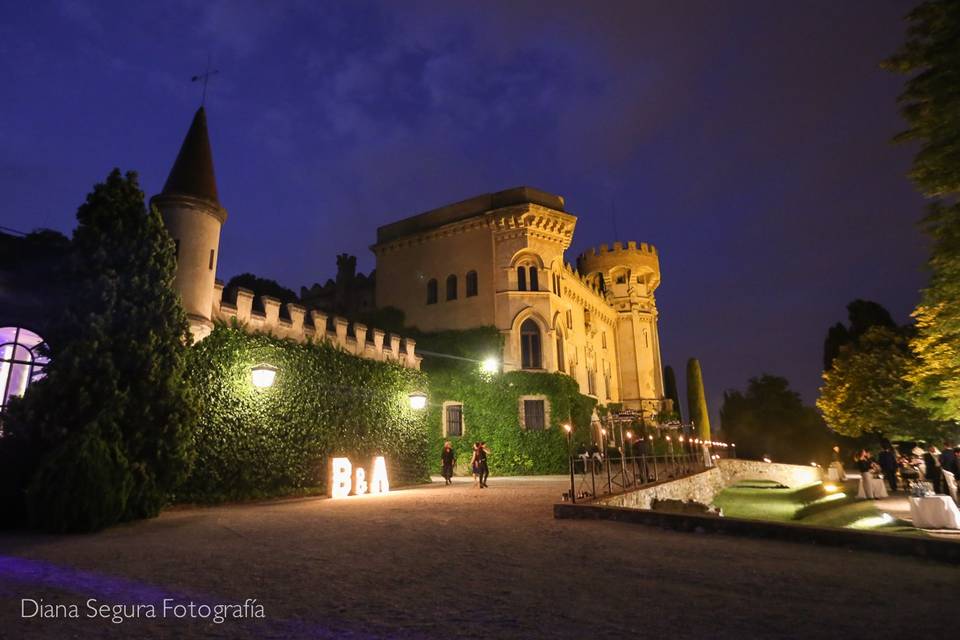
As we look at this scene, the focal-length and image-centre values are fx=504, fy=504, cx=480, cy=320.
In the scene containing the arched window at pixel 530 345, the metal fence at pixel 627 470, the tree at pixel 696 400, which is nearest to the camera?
the metal fence at pixel 627 470

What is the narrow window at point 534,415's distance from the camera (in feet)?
83.4

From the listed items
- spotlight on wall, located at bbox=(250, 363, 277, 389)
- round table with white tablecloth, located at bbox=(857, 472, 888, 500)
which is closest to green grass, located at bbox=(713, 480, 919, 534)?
round table with white tablecloth, located at bbox=(857, 472, 888, 500)

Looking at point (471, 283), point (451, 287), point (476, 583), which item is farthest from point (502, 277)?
point (476, 583)

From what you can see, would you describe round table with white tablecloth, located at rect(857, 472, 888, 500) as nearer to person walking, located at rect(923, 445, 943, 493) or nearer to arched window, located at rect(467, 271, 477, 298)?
person walking, located at rect(923, 445, 943, 493)

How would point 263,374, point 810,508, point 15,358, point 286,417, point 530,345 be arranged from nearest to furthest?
1. point 15,358
2. point 263,374
3. point 286,417
4. point 810,508
5. point 530,345

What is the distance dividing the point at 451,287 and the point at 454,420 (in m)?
7.68

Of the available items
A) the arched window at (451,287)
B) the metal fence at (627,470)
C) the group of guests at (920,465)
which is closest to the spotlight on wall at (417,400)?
the metal fence at (627,470)

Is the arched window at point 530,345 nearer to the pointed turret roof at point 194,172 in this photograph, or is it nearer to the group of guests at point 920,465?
the group of guests at point 920,465

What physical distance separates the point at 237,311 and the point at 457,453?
A: 14.0 m

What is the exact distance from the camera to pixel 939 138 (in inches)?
415

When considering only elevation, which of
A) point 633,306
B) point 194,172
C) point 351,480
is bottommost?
point 351,480

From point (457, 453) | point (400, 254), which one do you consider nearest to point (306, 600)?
point (457, 453)

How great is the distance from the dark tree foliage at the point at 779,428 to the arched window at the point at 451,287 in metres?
50.5

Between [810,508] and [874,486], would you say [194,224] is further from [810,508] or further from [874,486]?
[810,508]
